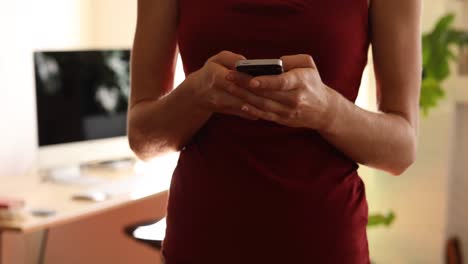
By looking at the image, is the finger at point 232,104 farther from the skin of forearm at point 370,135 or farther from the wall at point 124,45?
the wall at point 124,45

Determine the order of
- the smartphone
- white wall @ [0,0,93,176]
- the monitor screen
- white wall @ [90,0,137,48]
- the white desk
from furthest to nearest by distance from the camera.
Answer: white wall @ [90,0,137,48] < white wall @ [0,0,93,176] < the monitor screen < the white desk < the smartphone

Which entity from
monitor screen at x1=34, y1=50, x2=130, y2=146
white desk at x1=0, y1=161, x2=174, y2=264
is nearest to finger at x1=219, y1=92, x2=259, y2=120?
white desk at x1=0, y1=161, x2=174, y2=264

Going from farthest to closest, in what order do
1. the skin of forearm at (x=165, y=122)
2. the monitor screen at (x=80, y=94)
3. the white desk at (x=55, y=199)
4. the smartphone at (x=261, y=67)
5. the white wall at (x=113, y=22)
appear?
the white wall at (x=113, y=22) → the monitor screen at (x=80, y=94) → the white desk at (x=55, y=199) → the skin of forearm at (x=165, y=122) → the smartphone at (x=261, y=67)

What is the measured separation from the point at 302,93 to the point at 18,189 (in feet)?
6.77

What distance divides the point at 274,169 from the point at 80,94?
2135mm

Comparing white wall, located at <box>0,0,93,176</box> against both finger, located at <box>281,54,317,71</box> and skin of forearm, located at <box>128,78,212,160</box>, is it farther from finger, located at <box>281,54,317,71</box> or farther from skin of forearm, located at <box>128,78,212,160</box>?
finger, located at <box>281,54,317,71</box>

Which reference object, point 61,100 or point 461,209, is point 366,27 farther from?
point 461,209

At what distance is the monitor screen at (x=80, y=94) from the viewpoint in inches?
107

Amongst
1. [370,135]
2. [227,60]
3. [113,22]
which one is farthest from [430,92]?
[227,60]

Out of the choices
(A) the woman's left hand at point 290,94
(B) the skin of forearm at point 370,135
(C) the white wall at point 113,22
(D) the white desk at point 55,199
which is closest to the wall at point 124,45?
(C) the white wall at point 113,22

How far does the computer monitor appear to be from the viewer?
2.72 metres

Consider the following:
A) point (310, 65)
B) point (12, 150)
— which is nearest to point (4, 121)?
point (12, 150)

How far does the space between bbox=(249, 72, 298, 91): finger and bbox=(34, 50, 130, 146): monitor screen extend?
2.08 m

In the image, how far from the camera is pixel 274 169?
0.86 m
